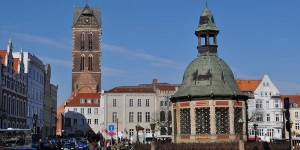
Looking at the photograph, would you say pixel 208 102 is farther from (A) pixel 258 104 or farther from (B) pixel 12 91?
Result: (A) pixel 258 104

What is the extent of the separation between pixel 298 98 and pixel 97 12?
69.8 meters

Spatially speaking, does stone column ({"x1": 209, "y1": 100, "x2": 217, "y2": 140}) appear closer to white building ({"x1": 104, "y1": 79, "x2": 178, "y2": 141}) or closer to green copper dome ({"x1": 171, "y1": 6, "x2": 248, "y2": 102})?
green copper dome ({"x1": 171, "y1": 6, "x2": 248, "y2": 102})

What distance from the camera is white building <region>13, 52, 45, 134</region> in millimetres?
78125

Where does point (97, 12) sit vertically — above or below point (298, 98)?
above

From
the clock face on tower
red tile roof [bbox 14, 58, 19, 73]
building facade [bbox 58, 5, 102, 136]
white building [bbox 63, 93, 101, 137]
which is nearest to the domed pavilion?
red tile roof [bbox 14, 58, 19, 73]

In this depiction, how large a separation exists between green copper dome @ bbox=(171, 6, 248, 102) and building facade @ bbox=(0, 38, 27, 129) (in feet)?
95.4

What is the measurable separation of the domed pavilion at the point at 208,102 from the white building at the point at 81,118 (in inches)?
3148

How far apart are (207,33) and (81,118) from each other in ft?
270

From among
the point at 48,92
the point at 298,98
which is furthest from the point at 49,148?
the point at 298,98

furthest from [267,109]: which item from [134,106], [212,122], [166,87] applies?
[212,122]

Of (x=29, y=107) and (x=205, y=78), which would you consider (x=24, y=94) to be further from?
(x=205, y=78)

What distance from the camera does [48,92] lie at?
98500mm

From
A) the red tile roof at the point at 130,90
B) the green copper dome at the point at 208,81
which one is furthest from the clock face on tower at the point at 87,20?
the green copper dome at the point at 208,81

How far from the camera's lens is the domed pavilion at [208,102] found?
39375 millimetres
